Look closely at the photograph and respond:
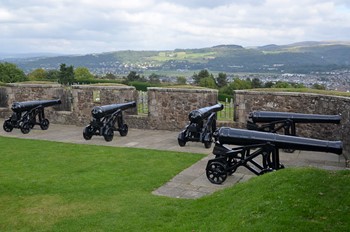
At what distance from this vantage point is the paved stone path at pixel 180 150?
763 cm

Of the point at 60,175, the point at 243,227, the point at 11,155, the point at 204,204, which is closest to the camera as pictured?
the point at 243,227

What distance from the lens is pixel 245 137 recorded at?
792cm

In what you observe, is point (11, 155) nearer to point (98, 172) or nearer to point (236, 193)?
point (98, 172)

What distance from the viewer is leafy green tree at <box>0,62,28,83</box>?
3544cm

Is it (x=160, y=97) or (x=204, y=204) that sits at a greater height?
(x=160, y=97)

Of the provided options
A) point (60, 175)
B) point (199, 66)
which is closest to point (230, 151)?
point (60, 175)

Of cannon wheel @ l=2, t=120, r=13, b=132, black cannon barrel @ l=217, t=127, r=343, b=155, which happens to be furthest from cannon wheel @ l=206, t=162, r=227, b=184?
cannon wheel @ l=2, t=120, r=13, b=132

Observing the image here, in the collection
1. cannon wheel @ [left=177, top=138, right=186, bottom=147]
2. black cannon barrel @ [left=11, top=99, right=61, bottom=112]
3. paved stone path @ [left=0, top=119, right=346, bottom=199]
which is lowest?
paved stone path @ [left=0, top=119, right=346, bottom=199]

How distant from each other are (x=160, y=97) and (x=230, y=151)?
6.55 metres

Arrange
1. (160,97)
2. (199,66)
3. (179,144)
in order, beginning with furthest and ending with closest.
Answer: (199,66)
(160,97)
(179,144)

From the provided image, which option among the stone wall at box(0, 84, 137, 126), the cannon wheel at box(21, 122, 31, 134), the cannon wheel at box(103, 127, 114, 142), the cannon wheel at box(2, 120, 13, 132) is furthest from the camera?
the stone wall at box(0, 84, 137, 126)

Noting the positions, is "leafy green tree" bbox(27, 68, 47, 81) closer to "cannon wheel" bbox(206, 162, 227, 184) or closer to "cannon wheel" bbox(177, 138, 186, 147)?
"cannon wheel" bbox(177, 138, 186, 147)

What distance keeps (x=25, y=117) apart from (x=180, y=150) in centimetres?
618

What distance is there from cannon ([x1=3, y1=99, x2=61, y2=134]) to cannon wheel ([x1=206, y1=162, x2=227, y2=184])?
811 centimetres
